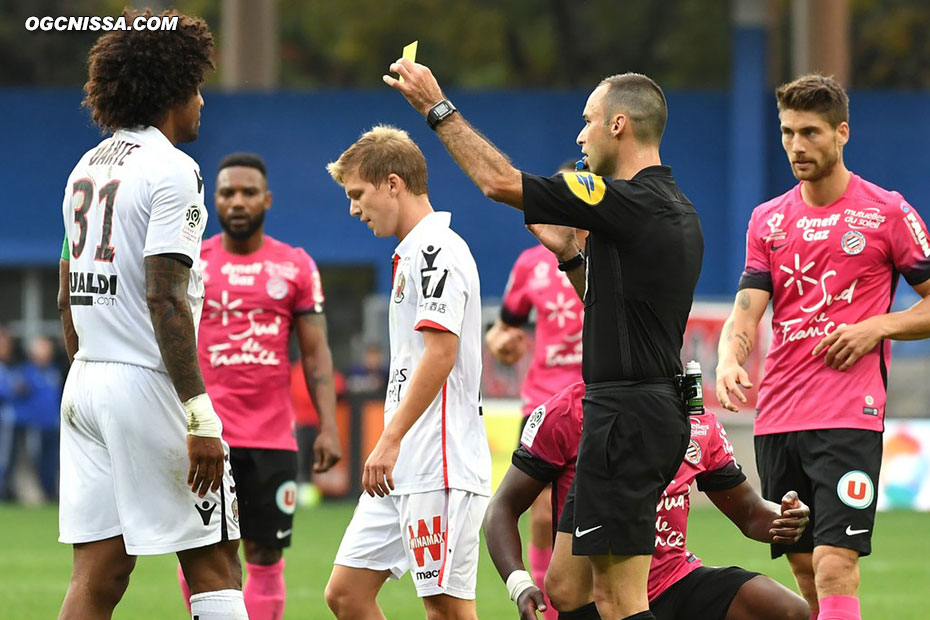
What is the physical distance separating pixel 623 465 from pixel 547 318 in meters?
4.46

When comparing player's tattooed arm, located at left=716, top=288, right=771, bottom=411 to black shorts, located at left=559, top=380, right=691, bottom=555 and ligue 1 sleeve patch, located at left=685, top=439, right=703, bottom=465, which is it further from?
black shorts, located at left=559, top=380, right=691, bottom=555

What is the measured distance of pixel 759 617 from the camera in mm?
5285

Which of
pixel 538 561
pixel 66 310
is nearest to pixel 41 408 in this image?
pixel 538 561

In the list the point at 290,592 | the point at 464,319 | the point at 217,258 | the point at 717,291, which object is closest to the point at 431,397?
the point at 464,319

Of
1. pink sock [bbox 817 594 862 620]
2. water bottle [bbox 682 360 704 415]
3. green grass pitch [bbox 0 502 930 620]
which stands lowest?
green grass pitch [bbox 0 502 930 620]

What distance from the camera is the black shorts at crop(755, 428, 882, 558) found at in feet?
20.0

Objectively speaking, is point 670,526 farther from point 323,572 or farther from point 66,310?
point 323,572

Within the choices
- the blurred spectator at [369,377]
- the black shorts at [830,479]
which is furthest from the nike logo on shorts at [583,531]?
the blurred spectator at [369,377]

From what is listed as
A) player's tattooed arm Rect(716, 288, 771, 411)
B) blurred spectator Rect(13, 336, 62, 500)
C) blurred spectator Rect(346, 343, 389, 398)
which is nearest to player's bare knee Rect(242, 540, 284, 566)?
player's tattooed arm Rect(716, 288, 771, 411)

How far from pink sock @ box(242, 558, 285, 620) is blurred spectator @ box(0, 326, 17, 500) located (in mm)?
12567

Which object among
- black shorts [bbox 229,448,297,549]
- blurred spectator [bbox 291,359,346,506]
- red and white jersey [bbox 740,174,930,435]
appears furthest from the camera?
blurred spectator [bbox 291,359,346,506]

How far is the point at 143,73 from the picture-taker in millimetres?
5227

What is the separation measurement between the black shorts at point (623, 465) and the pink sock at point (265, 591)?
291 centimetres

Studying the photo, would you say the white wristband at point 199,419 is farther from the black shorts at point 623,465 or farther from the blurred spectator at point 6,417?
the blurred spectator at point 6,417
